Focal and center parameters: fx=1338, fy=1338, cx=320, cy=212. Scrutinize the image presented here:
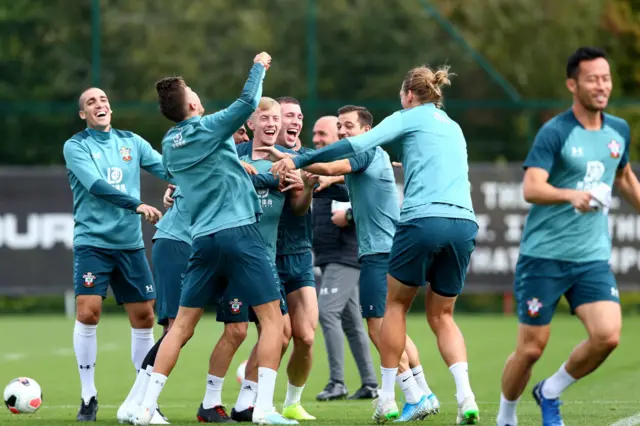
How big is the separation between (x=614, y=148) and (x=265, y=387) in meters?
2.63

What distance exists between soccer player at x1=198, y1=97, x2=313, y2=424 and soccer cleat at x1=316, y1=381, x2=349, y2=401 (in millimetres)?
2039

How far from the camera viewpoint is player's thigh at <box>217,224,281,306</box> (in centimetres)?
830

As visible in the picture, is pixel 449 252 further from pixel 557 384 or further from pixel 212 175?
pixel 212 175

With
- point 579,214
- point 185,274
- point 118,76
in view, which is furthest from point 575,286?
point 118,76

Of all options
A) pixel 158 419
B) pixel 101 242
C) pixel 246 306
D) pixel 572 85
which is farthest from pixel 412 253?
pixel 101 242

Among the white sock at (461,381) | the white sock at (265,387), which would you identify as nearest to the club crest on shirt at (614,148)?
the white sock at (461,381)

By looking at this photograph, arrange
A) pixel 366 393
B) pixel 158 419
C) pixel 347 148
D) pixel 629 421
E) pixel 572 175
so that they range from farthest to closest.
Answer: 1. pixel 366 393
2. pixel 158 419
3. pixel 629 421
4. pixel 347 148
5. pixel 572 175

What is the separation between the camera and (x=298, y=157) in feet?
26.9

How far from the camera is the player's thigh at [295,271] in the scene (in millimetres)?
9367

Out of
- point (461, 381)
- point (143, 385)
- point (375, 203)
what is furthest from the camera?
point (375, 203)

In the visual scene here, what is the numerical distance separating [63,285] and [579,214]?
1319 centimetres

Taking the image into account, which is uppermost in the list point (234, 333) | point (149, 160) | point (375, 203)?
point (149, 160)

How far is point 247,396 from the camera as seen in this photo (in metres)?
9.09

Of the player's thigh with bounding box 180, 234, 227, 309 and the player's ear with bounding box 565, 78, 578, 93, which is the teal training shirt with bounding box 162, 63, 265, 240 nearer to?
the player's thigh with bounding box 180, 234, 227, 309
